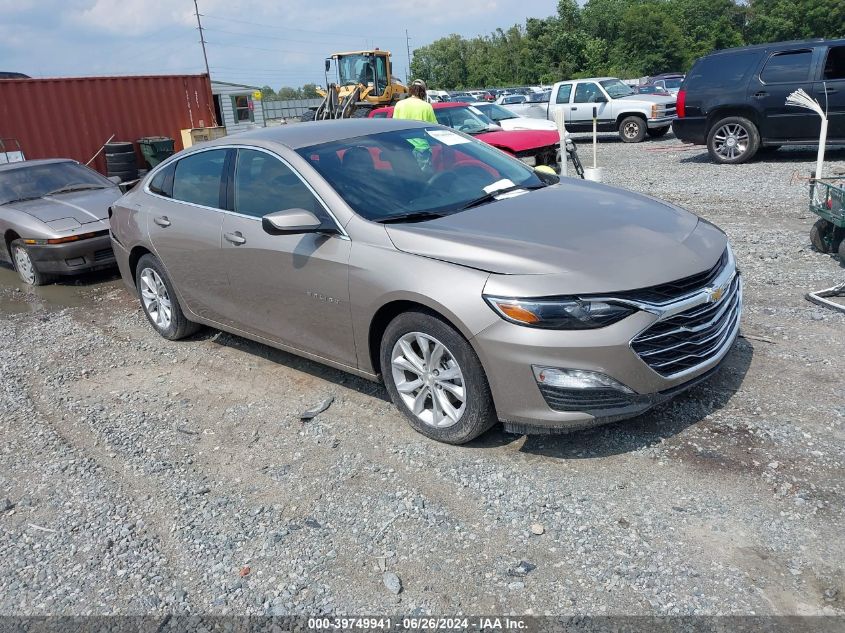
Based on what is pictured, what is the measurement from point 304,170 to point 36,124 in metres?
12.6

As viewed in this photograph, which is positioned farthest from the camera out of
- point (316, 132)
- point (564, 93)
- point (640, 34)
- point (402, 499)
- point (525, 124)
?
point (640, 34)

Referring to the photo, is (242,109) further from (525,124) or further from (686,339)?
(686,339)

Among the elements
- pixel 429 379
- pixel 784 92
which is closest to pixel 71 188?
pixel 429 379

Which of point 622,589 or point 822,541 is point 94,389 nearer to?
point 622,589

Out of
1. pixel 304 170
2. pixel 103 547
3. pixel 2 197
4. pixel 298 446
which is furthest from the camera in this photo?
pixel 2 197

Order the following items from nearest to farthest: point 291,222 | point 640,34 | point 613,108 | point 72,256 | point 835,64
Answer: point 291,222, point 72,256, point 835,64, point 613,108, point 640,34

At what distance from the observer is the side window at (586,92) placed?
20078 mm

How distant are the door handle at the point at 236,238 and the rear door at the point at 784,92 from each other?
35.9ft

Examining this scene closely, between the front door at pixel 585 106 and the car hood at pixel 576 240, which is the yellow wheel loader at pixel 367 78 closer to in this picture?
the front door at pixel 585 106

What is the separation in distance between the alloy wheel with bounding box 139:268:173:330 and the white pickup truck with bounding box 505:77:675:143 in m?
14.6

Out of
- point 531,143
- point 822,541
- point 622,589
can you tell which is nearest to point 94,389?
point 622,589

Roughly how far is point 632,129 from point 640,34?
45.3m

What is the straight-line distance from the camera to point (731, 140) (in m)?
13.4

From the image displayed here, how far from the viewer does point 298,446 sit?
13.8 feet
